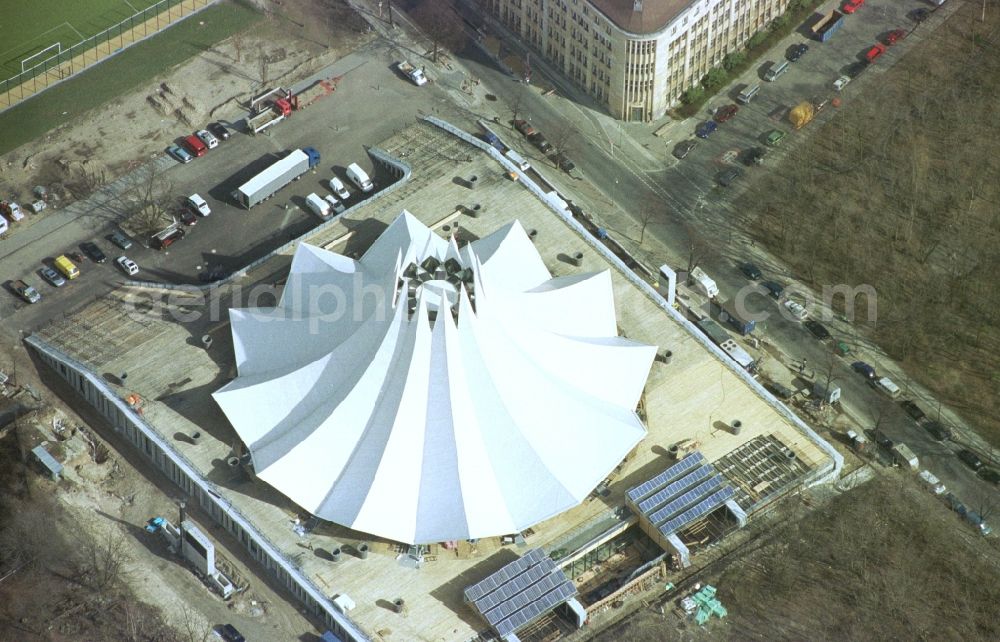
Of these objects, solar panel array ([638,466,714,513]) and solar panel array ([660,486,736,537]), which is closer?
solar panel array ([660,486,736,537])

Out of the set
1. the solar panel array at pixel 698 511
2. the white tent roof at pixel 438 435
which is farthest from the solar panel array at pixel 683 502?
the white tent roof at pixel 438 435

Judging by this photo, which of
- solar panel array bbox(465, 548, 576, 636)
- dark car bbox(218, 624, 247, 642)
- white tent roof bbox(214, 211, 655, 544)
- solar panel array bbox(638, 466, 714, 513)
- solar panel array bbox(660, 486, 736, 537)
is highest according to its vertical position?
white tent roof bbox(214, 211, 655, 544)

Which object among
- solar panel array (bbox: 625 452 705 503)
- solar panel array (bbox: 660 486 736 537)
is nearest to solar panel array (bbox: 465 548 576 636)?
solar panel array (bbox: 625 452 705 503)

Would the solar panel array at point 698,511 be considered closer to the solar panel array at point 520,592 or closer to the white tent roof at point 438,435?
the white tent roof at point 438,435

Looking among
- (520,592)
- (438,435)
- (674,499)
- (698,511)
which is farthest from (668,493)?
(438,435)

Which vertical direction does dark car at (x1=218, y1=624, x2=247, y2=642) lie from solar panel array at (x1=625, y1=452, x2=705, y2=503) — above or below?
below

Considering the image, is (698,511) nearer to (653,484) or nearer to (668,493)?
(668,493)

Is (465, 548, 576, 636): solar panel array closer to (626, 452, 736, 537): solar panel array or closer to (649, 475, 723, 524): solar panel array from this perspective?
(626, 452, 736, 537): solar panel array
